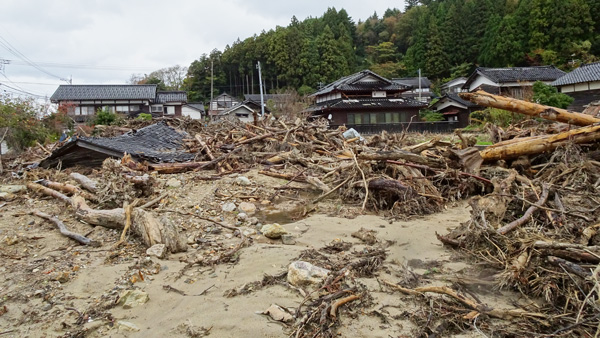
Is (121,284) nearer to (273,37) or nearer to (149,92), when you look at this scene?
(149,92)

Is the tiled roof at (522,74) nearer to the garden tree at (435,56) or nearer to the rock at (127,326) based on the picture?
the garden tree at (435,56)

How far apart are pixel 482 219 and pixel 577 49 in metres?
36.8

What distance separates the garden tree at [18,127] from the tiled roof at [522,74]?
3043 cm

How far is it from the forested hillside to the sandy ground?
3526 cm

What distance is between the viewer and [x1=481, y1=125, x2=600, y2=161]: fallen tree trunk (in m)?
6.00

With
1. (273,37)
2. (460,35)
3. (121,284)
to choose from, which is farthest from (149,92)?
(121,284)

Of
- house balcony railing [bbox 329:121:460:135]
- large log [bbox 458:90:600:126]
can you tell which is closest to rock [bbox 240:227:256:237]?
large log [bbox 458:90:600:126]

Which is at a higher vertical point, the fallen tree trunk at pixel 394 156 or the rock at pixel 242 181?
the fallen tree trunk at pixel 394 156

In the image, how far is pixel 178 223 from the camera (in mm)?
5047

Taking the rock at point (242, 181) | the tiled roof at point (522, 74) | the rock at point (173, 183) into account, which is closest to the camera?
the rock at point (173, 183)

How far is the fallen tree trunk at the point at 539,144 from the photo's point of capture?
6004 mm

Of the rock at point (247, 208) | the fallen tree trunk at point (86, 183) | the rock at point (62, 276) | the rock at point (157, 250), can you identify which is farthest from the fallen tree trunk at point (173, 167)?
the rock at point (62, 276)

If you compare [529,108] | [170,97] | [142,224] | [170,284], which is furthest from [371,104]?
[170,284]

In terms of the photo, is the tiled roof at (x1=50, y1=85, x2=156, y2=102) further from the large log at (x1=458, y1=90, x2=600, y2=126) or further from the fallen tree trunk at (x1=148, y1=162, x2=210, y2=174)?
the large log at (x1=458, y1=90, x2=600, y2=126)
